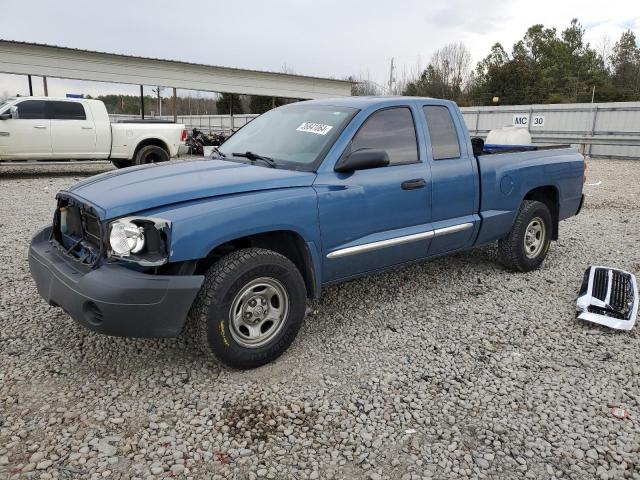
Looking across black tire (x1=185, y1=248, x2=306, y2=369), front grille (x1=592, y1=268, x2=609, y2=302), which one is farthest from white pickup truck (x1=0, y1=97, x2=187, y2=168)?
front grille (x1=592, y1=268, x2=609, y2=302)

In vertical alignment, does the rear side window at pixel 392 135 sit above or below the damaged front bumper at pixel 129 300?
above

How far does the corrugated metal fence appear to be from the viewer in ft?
62.7

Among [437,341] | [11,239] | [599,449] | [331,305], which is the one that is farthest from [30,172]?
[599,449]

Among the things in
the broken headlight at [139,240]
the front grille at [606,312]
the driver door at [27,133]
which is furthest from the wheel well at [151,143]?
the front grille at [606,312]

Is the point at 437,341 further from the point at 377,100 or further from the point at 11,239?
the point at 11,239

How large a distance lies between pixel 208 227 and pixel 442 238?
2.27 m

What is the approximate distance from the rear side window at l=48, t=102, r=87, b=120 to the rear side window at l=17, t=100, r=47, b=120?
0.64 ft

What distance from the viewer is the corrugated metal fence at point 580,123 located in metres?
19.1

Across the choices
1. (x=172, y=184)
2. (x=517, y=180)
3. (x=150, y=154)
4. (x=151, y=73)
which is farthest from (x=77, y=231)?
(x=151, y=73)

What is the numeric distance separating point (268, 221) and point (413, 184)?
4.68 ft

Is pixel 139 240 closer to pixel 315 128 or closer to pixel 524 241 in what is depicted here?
pixel 315 128

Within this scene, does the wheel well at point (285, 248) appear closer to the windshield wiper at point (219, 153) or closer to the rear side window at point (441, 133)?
the windshield wiper at point (219, 153)

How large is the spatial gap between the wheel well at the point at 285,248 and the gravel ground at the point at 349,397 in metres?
0.55

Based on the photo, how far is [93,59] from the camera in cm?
1902
